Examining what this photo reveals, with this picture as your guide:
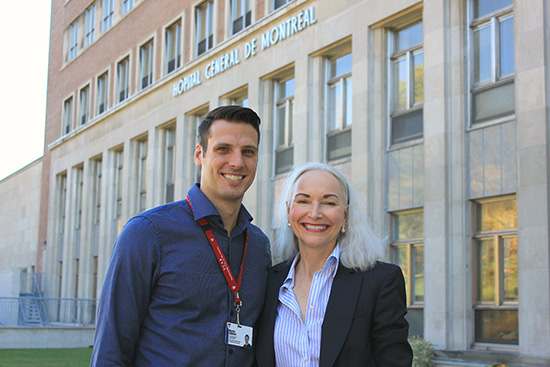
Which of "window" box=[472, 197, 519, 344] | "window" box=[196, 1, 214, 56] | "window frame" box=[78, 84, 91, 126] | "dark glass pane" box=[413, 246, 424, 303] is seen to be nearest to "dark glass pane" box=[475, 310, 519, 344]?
"window" box=[472, 197, 519, 344]

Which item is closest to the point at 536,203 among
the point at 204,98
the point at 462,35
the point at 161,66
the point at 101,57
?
the point at 462,35

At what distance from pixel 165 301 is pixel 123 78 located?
105 feet

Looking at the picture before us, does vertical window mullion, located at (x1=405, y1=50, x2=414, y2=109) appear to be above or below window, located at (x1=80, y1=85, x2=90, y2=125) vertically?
below

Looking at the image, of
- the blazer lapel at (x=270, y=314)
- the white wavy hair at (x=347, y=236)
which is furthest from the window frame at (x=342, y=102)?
the blazer lapel at (x=270, y=314)

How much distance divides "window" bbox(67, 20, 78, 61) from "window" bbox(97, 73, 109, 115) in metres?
4.79

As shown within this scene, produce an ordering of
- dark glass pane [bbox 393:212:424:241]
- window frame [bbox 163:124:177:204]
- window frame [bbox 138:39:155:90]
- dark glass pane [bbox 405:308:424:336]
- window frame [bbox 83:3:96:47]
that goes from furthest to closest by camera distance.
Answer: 1. window frame [bbox 83:3:96:47]
2. window frame [bbox 138:39:155:90]
3. window frame [bbox 163:124:177:204]
4. dark glass pane [bbox 393:212:424:241]
5. dark glass pane [bbox 405:308:424:336]

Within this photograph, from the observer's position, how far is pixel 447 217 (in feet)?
51.8

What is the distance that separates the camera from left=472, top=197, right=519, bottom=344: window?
14672 millimetres

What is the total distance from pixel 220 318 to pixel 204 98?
22957mm

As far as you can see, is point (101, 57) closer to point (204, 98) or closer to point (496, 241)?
point (204, 98)

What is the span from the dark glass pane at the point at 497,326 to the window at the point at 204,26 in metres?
15.7

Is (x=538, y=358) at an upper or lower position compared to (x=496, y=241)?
lower

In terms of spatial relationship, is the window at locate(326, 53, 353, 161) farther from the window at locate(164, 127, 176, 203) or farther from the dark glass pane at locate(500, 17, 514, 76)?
the window at locate(164, 127, 176, 203)

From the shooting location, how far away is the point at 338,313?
13.0 feet
